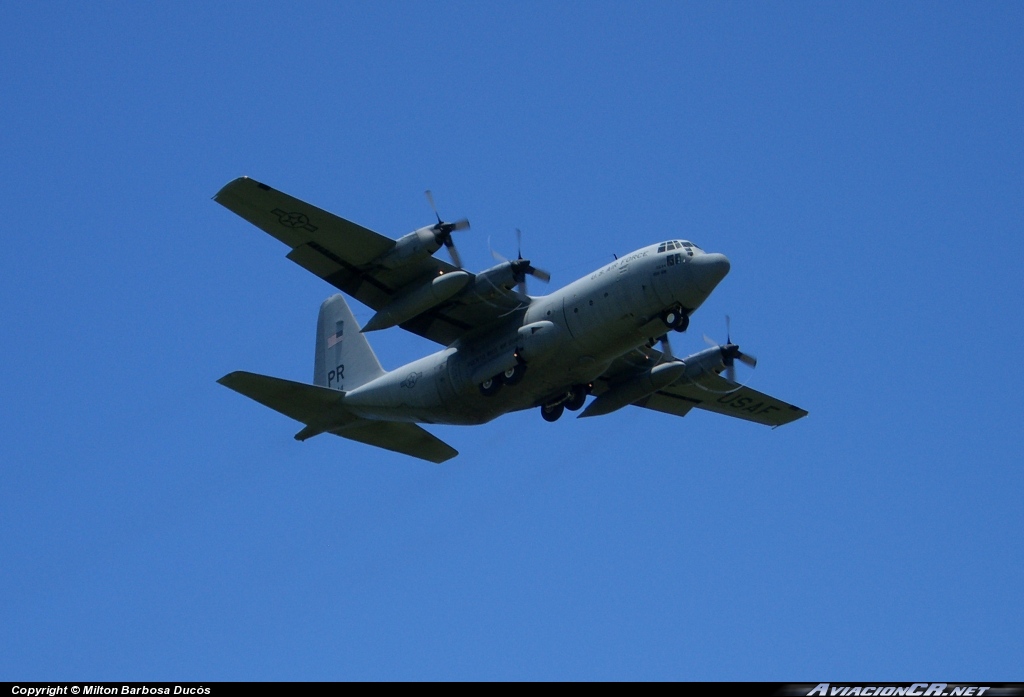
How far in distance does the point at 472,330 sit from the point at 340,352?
4673 millimetres

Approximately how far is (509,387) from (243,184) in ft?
21.6

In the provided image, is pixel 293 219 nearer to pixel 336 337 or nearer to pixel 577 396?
pixel 336 337

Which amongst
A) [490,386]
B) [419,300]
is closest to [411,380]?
[490,386]

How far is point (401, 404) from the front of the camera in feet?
85.5

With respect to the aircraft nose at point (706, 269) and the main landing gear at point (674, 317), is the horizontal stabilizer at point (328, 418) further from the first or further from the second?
the aircraft nose at point (706, 269)

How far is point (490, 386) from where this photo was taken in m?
24.8

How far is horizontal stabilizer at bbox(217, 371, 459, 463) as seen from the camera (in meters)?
25.6

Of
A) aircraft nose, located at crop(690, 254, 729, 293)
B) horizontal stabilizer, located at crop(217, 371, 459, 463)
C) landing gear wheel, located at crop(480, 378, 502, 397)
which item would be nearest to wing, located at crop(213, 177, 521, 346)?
landing gear wheel, located at crop(480, 378, 502, 397)

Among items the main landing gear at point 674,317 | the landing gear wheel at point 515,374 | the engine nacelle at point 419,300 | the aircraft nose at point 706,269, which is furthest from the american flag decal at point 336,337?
the aircraft nose at point 706,269

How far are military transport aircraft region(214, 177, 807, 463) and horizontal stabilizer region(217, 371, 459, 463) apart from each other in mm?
29

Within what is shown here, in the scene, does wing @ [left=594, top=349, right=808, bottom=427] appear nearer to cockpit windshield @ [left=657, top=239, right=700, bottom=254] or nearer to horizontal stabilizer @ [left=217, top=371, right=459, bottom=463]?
horizontal stabilizer @ [left=217, top=371, right=459, bottom=463]

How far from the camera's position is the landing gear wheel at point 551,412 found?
25.8 meters
